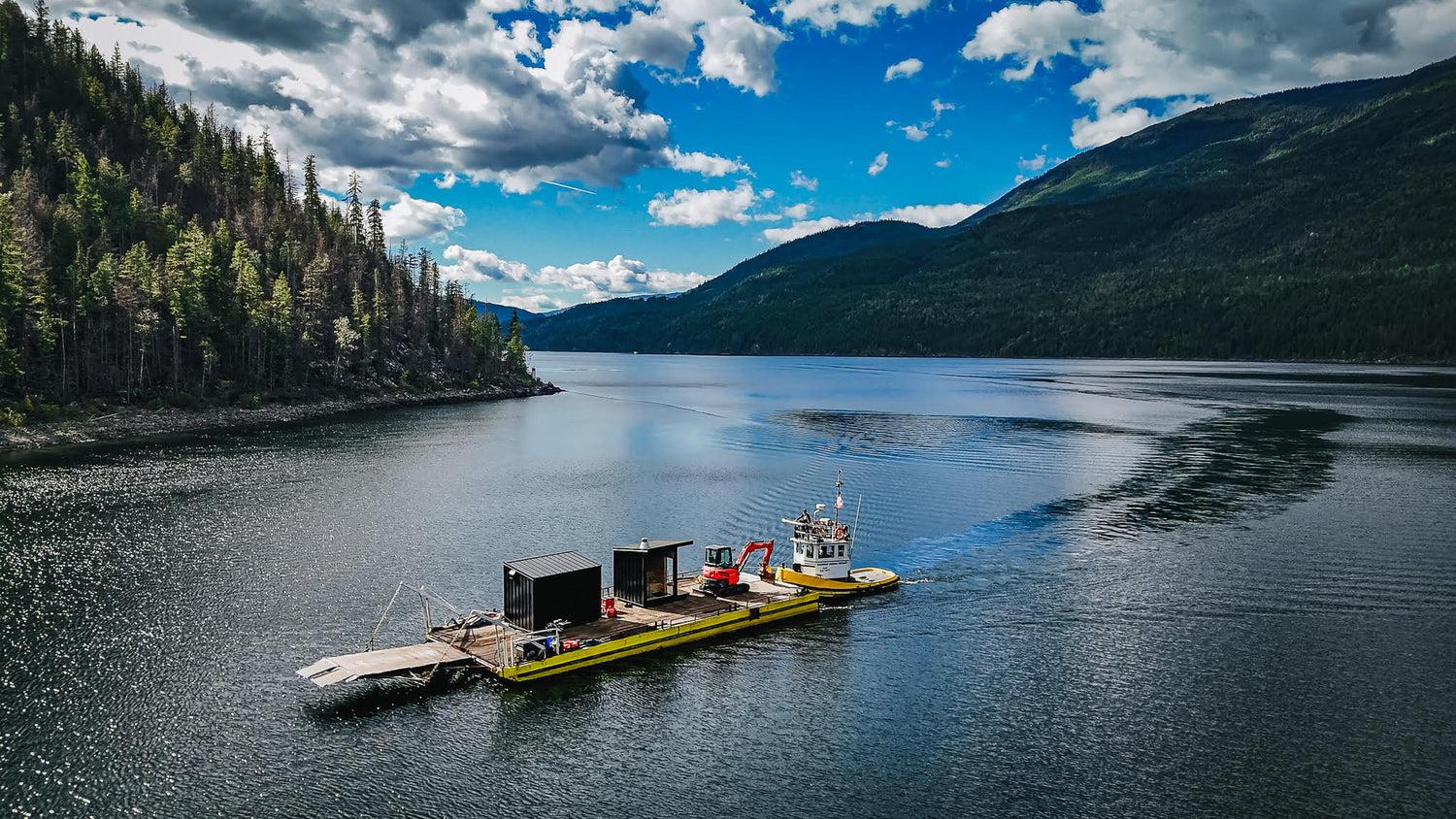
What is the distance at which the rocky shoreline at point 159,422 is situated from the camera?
317 ft

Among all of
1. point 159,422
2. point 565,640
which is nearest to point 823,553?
point 565,640

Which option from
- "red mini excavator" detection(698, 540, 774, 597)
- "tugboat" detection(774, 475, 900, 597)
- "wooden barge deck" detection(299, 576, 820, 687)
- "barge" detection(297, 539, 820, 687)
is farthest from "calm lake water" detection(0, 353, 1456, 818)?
"red mini excavator" detection(698, 540, 774, 597)

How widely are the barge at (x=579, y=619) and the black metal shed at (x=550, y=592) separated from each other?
49mm

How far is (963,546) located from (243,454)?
271 ft

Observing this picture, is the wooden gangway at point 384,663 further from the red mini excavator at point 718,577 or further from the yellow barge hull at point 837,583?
the yellow barge hull at point 837,583

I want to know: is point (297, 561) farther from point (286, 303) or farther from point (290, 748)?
point (286, 303)

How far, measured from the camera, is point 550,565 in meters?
40.5

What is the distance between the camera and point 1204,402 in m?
165

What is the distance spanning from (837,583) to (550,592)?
1776 centimetres

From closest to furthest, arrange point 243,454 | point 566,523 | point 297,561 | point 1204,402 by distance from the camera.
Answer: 1. point 297,561
2. point 566,523
3. point 243,454
4. point 1204,402

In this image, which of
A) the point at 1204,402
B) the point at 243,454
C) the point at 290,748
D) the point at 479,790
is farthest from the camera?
the point at 1204,402

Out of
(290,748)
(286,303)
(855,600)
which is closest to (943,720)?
(855,600)

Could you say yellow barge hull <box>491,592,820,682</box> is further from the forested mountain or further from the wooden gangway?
the forested mountain

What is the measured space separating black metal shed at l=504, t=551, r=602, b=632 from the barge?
49mm
